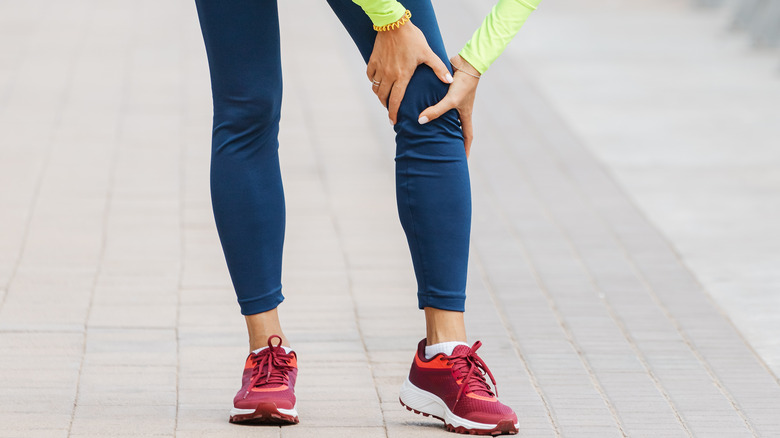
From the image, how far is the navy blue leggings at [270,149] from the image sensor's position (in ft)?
7.75

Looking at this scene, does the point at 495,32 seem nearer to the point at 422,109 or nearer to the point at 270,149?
the point at 422,109

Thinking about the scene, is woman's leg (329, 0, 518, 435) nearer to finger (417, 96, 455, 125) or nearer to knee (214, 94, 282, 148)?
finger (417, 96, 455, 125)

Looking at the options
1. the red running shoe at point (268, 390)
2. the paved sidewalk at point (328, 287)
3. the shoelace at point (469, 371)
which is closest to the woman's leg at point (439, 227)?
the shoelace at point (469, 371)

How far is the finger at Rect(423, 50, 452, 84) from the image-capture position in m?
2.32

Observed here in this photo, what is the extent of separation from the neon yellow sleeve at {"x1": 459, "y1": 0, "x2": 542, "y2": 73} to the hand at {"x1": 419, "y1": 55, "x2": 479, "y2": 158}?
19 millimetres

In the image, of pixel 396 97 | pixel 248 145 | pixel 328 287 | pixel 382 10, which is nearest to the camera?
pixel 382 10

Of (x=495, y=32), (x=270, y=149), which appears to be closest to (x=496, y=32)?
(x=495, y=32)

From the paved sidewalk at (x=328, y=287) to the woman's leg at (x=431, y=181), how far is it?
1.16 feet

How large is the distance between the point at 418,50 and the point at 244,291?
66 centimetres

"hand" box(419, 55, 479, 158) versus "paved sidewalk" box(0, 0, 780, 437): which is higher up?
"hand" box(419, 55, 479, 158)

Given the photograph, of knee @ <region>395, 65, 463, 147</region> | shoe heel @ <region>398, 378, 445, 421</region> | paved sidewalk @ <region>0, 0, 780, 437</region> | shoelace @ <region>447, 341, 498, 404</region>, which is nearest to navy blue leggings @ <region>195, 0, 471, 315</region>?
knee @ <region>395, 65, 463, 147</region>

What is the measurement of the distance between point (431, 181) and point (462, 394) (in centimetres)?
45

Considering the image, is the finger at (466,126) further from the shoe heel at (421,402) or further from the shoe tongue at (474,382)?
the shoe heel at (421,402)

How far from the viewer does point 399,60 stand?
7.60ft
